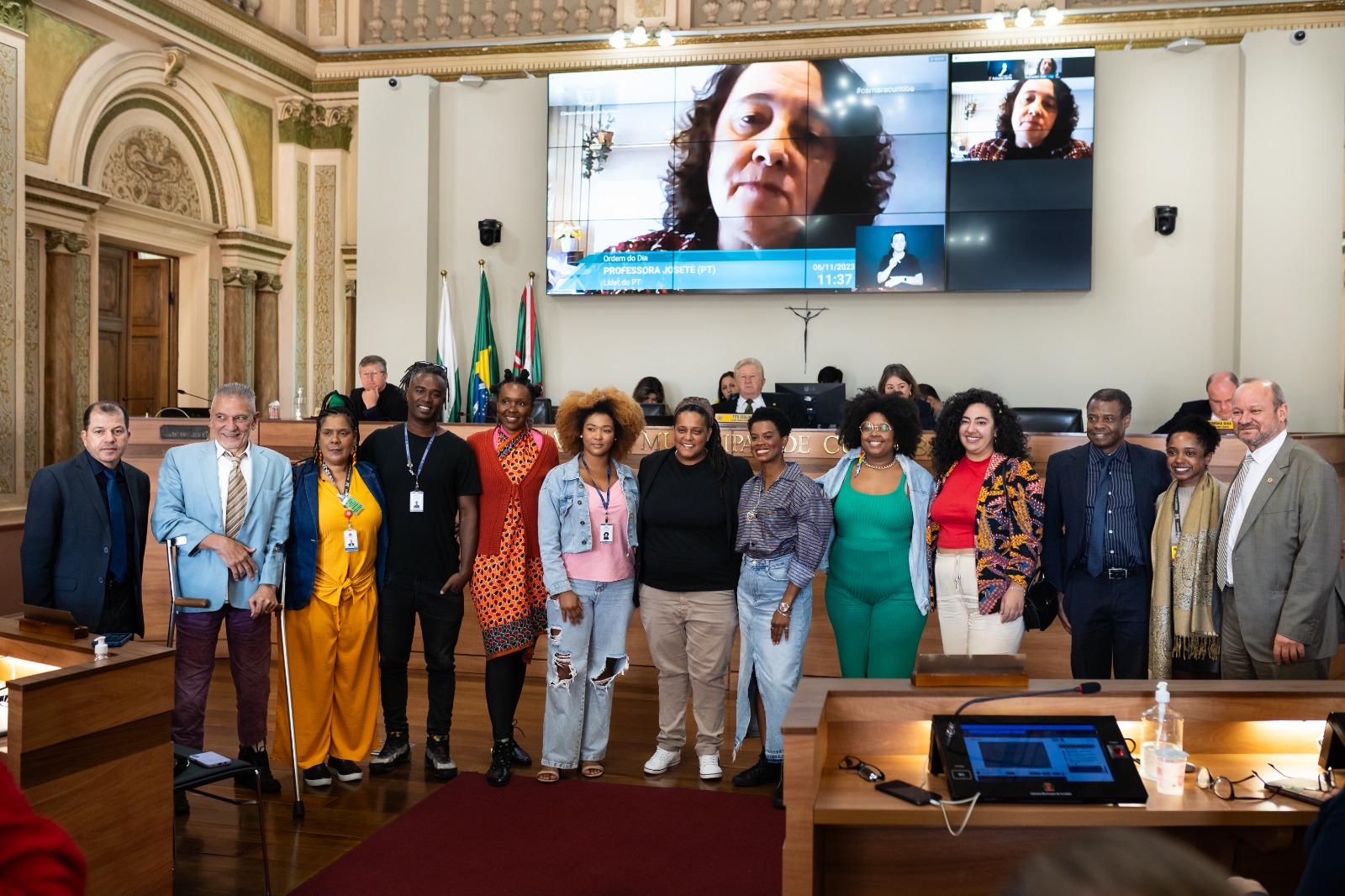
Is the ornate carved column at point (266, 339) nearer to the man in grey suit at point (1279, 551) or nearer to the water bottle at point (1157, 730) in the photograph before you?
the man in grey suit at point (1279, 551)

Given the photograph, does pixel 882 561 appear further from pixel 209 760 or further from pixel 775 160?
pixel 775 160

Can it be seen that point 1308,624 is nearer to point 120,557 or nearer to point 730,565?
point 730,565

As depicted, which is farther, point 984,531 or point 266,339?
point 266,339

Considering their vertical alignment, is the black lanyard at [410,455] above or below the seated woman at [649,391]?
below

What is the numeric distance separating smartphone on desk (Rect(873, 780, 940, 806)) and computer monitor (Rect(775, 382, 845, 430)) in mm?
3782

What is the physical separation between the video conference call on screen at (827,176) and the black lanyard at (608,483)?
186 inches

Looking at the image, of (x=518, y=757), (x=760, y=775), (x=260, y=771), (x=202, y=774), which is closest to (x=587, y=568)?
(x=518, y=757)

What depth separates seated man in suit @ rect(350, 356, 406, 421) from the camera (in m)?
6.47

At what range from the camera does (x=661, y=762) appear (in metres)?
4.15

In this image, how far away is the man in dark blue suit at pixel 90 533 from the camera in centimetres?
351

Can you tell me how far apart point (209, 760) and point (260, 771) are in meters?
0.73

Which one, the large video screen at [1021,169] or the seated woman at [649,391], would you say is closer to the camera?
the large video screen at [1021,169]

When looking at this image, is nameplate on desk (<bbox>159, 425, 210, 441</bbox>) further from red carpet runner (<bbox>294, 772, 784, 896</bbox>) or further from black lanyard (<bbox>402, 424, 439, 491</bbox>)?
red carpet runner (<bbox>294, 772, 784, 896</bbox>)

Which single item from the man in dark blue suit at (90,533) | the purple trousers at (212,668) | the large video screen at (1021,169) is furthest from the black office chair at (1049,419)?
the man in dark blue suit at (90,533)
